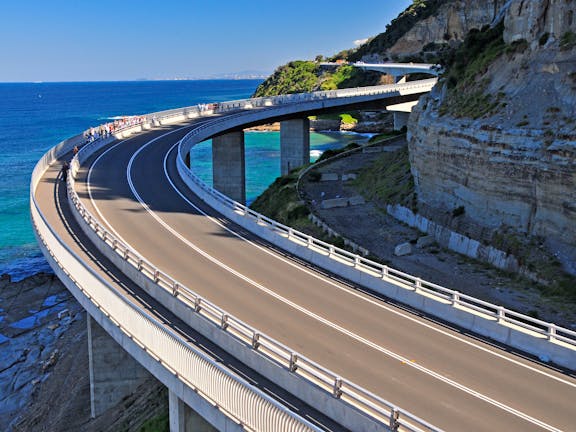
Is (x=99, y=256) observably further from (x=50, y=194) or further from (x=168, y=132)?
(x=168, y=132)

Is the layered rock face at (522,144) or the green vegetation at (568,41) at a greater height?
the green vegetation at (568,41)

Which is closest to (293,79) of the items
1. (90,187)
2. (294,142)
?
(294,142)

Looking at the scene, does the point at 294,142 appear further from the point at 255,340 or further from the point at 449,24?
the point at 449,24

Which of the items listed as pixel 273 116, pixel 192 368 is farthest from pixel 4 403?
pixel 273 116

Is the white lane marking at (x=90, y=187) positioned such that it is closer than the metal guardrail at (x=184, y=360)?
No

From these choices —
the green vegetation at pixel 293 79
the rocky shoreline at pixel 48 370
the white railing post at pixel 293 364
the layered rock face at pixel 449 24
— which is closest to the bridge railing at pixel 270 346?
the white railing post at pixel 293 364

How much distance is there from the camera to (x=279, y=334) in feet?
65.3

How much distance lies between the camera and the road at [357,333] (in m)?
16.2

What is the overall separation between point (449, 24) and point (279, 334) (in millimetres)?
137202

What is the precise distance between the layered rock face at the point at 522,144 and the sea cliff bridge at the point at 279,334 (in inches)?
295

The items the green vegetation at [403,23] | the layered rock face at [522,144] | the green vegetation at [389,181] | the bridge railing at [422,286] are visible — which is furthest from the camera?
the green vegetation at [403,23]

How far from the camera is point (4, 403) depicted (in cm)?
3262

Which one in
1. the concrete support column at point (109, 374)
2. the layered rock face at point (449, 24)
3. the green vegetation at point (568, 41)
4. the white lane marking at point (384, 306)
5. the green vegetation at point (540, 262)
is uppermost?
the layered rock face at point (449, 24)

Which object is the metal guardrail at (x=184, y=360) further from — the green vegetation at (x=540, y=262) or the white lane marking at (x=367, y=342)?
the green vegetation at (x=540, y=262)
